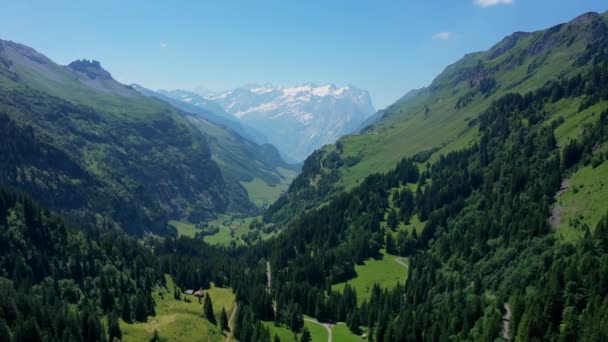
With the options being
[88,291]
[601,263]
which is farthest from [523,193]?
[88,291]

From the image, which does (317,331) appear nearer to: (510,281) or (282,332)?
(282,332)

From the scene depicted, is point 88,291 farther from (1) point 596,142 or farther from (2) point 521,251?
(1) point 596,142

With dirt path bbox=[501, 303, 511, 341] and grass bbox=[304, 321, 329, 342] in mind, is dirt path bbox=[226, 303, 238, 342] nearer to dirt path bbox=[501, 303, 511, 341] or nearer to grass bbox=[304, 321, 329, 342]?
grass bbox=[304, 321, 329, 342]

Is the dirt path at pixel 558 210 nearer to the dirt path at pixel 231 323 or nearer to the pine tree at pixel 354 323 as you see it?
the pine tree at pixel 354 323

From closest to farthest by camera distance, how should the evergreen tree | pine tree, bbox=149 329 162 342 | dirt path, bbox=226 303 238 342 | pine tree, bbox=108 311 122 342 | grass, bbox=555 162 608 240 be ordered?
pine tree, bbox=108 311 122 342
pine tree, bbox=149 329 162 342
the evergreen tree
dirt path, bbox=226 303 238 342
grass, bbox=555 162 608 240

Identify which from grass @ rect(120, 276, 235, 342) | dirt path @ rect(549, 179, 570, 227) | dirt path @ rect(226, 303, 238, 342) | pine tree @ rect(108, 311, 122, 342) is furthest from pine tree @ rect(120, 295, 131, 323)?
dirt path @ rect(549, 179, 570, 227)

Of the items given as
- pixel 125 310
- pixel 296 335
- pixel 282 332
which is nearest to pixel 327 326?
pixel 296 335
